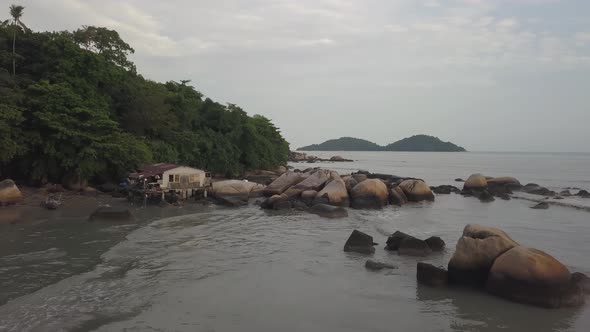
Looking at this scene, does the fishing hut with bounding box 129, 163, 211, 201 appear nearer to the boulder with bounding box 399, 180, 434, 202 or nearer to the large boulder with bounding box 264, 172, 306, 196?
the large boulder with bounding box 264, 172, 306, 196

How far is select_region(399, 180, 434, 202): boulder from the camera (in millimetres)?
29234

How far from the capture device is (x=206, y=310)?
28.3 ft

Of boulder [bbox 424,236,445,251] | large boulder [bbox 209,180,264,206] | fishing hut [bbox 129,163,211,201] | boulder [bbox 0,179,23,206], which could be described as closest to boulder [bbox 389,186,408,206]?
large boulder [bbox 209,180,264,206]

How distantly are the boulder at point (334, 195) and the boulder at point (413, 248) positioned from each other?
11964 mm

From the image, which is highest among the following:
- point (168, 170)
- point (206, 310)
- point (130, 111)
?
point (130, 111)

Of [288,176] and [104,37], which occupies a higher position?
[104,37]

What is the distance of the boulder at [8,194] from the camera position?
2069cm

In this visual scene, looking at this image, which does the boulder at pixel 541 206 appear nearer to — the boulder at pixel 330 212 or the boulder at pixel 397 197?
the boulder at pixel 397 197

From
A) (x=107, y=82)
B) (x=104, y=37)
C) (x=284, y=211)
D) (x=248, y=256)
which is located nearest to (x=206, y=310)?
(x=248, y=256)

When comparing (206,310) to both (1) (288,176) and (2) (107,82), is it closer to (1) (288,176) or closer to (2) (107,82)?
(1) (288,176)

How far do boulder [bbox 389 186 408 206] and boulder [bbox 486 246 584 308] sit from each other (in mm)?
17903

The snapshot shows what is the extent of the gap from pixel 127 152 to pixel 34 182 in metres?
5.85

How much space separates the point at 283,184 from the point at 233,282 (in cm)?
1873

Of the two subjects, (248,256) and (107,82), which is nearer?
(248,256)
